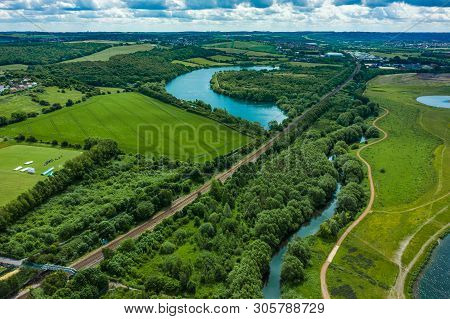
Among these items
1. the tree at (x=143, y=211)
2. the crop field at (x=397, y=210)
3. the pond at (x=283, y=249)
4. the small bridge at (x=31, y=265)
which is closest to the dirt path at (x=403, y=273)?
the crop field at (x=397, y=210)

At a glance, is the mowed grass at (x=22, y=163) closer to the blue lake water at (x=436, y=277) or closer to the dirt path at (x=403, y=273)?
the dirt path at (x=403, y=273)

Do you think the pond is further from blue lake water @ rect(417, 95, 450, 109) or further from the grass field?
the grass field

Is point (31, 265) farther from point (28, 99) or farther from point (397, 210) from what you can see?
point (28, 99)

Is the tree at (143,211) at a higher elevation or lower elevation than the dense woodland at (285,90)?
lower

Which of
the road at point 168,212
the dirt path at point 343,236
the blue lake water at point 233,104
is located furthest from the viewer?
the blue lake water at point 233,104

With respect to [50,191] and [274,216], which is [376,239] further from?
[50,191]

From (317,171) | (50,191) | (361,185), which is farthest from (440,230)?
(50,191)
